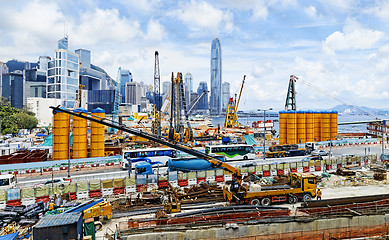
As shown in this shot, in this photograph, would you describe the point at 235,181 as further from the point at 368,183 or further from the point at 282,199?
the point at 368,183

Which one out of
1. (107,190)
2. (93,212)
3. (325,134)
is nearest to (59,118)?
(107,190)

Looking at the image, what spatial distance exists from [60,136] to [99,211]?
26518 mm

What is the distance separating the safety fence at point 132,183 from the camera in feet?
74.4

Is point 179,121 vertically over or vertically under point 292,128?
over

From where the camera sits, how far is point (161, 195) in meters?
23.9

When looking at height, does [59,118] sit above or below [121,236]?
above

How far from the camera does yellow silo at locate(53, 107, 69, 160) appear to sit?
39.8m

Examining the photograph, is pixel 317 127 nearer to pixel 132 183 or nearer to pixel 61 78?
pixel 132 183

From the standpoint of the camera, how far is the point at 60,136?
4019cm

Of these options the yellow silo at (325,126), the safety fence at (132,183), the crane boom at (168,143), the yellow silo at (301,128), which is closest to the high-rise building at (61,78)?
the yellow silo at (301,128)

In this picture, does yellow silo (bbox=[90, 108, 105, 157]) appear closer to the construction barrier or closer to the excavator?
the construction barrier

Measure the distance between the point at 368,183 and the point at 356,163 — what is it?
9.65 metres

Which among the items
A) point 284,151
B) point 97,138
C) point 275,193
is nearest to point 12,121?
point 97,138

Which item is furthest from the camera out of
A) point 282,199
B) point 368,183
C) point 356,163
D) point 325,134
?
point 325,134
